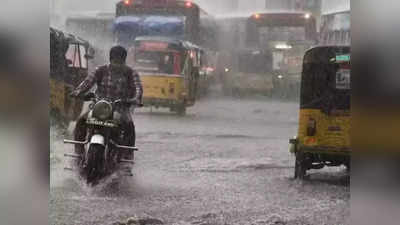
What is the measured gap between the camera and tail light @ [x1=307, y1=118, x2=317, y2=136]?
494cm

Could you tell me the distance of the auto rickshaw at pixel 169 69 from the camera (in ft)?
17.1

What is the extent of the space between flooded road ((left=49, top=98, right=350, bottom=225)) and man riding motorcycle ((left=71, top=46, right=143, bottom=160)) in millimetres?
117

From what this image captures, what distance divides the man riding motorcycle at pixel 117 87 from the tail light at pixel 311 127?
147 centimetres

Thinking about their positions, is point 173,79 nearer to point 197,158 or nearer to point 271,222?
point 197,158

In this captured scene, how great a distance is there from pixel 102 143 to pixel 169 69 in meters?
0.90

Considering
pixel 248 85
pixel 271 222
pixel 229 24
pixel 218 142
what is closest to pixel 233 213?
pixel 271 222

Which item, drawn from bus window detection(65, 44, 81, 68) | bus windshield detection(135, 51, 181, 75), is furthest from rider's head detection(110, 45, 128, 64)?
bus window detection(65, 44, 81, 68)

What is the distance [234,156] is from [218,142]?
0.19m

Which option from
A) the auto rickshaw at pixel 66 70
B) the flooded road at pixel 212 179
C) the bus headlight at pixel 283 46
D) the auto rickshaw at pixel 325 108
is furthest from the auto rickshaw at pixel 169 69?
the auto rickshaw at pixel 325 108

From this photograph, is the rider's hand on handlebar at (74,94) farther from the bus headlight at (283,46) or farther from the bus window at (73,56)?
the bus headlight at (283,46)

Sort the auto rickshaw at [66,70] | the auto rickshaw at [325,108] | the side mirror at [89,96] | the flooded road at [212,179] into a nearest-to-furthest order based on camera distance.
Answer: the auto rickshaw at [325,108] → the flooded road at [212,179] → the side mirror at [89,96] → the auto rickshaw at [66,70]

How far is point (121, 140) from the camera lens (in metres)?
5.15

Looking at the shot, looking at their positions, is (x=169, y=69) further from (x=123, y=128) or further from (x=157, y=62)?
(x=123, y=128)

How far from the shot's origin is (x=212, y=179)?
→ 5109 millimetres
